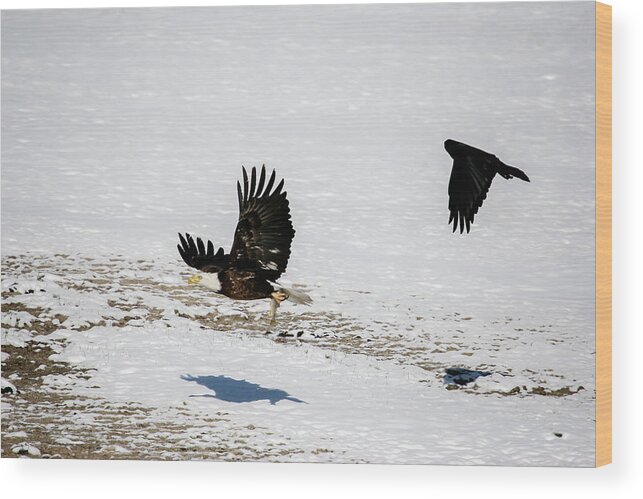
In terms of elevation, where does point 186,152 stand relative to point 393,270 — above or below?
above

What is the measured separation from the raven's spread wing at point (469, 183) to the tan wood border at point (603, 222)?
35 cm

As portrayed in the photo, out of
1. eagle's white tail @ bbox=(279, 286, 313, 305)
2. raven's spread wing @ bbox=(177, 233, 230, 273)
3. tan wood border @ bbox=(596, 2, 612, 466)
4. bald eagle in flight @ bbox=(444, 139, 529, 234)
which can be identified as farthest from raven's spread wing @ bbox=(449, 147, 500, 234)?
raven's spread wing @ bbox=(177, 233, 230, 273)

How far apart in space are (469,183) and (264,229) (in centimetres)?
70

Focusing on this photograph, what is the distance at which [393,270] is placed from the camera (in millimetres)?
3803

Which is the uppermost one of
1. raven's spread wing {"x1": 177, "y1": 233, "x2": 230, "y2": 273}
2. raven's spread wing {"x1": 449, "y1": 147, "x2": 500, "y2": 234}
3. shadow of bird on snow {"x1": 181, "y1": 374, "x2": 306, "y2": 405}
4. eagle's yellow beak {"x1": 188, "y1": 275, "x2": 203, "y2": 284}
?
raven's spread wing {"x1": 449, "y1": 147, "x2": 500, "y2": 234}

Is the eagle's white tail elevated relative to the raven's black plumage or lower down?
lower down

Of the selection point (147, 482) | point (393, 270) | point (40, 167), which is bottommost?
point (147, 482)

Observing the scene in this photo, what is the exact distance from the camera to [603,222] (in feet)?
12.3

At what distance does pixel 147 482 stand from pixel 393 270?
3.63ft

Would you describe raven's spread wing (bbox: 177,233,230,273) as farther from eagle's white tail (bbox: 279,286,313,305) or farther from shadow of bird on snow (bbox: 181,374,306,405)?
shadow of bird on snow (bbox: 181,374,306,405)

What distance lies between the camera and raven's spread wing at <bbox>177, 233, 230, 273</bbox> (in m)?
3.86

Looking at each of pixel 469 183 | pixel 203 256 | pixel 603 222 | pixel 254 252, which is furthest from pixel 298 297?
pixel 603 222

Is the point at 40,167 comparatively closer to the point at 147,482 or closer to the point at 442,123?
the point at 147,482

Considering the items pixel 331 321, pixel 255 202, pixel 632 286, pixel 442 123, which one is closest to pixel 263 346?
pixel 331 321
